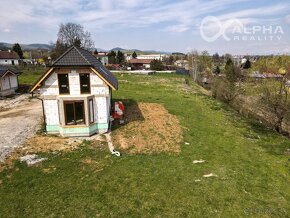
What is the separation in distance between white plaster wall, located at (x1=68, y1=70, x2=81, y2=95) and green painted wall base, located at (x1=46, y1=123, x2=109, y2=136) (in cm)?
289

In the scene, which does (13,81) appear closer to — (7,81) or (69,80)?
(7,81)

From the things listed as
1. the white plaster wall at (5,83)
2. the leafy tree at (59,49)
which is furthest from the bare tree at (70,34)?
the white plaster wall at (5,83)

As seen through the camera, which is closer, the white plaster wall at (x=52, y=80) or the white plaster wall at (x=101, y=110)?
Answer: the white plaster wall at (x=52, y=80)

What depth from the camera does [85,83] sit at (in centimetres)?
1953

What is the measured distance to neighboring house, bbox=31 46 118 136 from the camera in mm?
18906

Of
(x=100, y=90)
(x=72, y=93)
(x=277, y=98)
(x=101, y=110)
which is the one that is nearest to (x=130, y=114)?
(x=101, y=110)

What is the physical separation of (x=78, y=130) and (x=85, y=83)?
3.85 meters

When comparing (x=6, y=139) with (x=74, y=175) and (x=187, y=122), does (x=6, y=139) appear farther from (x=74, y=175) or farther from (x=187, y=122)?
(x=187, y=122)

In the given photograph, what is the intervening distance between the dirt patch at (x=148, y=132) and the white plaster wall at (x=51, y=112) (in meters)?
4.98

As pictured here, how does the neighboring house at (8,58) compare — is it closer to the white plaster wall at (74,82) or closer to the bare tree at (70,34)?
the bare tree at (70,34)

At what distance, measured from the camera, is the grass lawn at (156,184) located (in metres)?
11.5

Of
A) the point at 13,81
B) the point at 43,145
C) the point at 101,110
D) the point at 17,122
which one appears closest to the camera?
the point at 43,145

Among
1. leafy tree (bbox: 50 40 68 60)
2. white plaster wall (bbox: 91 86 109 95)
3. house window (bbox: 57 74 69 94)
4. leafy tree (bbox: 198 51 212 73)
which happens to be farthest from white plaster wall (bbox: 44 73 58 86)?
leafy tree (bbox: 198 51 212 73)

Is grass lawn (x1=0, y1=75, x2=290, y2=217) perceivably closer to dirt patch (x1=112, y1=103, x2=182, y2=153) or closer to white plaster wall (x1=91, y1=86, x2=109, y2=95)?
dirt patch (x1=112, y1=103, x2=182, y2=153)
